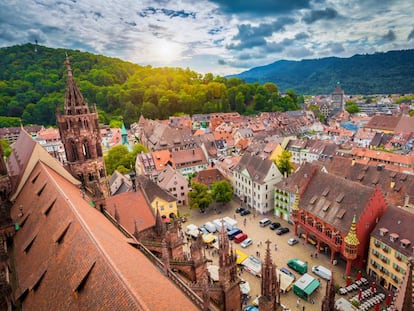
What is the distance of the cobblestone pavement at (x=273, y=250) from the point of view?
2969cm

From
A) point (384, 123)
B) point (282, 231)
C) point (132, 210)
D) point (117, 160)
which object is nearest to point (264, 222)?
point (282, 231)

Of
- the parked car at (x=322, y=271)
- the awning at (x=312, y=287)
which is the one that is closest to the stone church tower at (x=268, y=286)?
the awning at (x=312, y=287)

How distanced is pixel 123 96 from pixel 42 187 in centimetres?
12250

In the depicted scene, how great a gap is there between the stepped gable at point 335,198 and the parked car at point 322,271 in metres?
5.19

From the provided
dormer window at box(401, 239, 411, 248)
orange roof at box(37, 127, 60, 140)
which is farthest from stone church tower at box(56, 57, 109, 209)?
orange roof at box(37, 127, 60, 140)

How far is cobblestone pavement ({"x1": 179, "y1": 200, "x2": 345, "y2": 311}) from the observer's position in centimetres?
2969

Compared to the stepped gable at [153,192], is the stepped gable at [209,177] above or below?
below

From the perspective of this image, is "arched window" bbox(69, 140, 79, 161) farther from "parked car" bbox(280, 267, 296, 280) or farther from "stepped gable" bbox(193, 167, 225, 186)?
"stepped gable" bbox(193, 167, 225, 186)

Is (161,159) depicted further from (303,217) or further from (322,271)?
(322,271)

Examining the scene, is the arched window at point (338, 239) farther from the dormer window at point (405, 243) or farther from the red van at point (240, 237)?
the red van at point (240, 237)

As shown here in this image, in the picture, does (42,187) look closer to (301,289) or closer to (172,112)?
(301,289)

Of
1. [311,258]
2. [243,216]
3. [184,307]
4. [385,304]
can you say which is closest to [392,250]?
[385,304]

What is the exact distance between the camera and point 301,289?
95.5ft

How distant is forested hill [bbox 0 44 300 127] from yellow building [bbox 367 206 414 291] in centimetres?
11105
